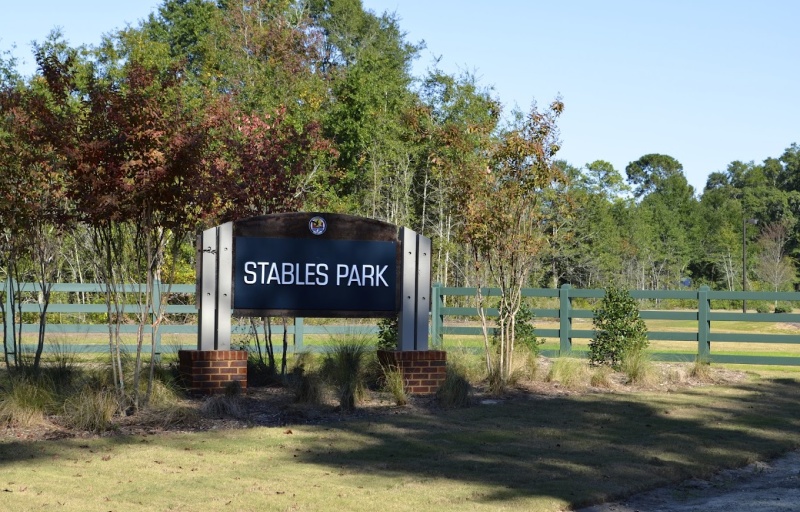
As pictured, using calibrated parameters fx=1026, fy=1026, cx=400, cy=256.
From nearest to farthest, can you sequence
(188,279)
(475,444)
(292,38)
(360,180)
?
1. (475,444)
2. (188,279)
3. (360,180)
4. (292,38)

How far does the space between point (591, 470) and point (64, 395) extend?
6.04 meters

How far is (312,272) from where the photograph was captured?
13617mm

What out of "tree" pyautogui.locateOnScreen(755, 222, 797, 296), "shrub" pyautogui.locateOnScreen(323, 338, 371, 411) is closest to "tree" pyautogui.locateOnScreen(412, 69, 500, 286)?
"shrub" pyautogui.locateOnScreen(323, 338, 371, 411)

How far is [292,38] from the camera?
1794 inches

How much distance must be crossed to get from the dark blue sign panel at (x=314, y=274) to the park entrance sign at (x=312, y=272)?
0.5 inches

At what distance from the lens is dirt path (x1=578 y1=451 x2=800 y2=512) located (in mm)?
7688

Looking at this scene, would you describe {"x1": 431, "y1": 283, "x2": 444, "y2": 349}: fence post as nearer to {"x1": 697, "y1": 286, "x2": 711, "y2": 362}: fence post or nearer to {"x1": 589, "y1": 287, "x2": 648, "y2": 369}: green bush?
{"x1": 589, "y1": 287, "x2": 648, "y2": 369}: green bush

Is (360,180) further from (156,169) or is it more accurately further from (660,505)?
(660,505)

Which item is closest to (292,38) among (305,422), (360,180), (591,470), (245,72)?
(245,72)

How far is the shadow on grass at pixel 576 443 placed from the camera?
849 cm

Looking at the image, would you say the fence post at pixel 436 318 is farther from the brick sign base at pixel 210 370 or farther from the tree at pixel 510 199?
the brick sign base at pixel 210 370

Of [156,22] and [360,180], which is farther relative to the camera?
[156,22]

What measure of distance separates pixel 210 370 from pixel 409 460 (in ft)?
15.2

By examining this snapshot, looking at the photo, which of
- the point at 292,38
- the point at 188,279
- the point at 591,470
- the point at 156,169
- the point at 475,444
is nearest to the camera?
the point at 591,470
